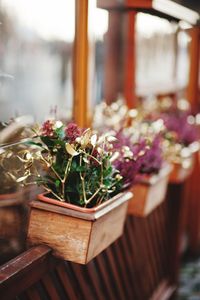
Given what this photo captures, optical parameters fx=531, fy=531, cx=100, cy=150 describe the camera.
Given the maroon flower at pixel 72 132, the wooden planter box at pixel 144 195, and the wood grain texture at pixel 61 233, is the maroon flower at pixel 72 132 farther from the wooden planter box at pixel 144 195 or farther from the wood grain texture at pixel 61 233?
the wooden planter box at pixel 144 195

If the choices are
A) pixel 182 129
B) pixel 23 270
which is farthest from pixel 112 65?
pixel 23 270

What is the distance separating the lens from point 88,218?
2076 mm

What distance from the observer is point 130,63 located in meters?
3.72

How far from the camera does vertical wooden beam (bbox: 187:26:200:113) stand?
4812 millimetres

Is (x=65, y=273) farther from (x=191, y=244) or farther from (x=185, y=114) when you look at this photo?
(x=191, y=244)

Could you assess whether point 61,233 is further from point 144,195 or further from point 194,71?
point 194,71

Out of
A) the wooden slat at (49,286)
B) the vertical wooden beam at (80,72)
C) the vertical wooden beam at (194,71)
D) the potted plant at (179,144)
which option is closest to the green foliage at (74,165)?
the wooden slat at (49,286)

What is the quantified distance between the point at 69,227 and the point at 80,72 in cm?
118

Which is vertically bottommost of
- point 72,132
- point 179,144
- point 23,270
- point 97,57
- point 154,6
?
point 23,270

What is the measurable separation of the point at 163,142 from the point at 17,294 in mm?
1734

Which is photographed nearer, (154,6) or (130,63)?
(154,6)

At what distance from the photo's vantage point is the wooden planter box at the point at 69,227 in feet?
6.89

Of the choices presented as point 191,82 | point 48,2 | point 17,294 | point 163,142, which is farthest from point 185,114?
point 17,294

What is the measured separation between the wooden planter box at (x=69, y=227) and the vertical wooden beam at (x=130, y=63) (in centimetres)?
167
